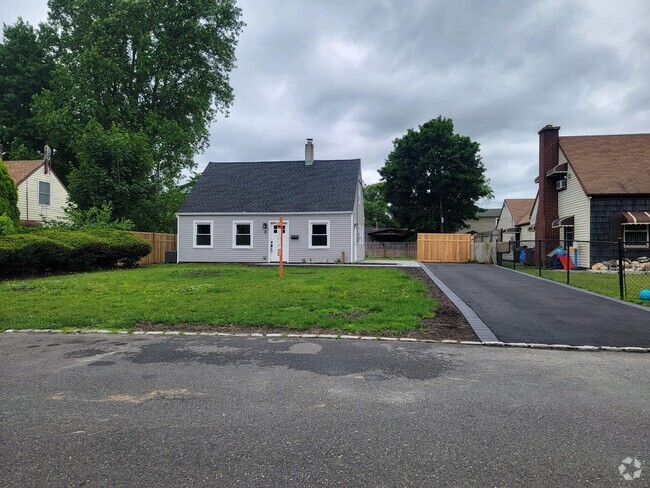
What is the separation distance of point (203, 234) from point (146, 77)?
14.4 metres

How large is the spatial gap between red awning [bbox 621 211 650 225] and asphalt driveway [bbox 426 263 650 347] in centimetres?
943

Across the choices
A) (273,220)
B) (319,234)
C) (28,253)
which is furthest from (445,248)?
(28,253)

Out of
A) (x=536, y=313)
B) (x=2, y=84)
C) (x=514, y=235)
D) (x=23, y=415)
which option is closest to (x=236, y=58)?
(x=2, y=84)

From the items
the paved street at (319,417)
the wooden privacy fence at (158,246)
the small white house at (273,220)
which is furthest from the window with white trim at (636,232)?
the wooden privacy fence at (158,246)

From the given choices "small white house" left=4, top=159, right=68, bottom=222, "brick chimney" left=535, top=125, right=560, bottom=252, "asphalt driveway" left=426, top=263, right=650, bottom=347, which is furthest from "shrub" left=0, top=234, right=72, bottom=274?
"brick chimney" left=535, top=125, right=560, bottom=252

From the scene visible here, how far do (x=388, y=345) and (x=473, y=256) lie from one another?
70.2 feet

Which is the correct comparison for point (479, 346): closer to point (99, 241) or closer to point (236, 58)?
point (99, 241)

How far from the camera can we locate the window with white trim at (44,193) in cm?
2673

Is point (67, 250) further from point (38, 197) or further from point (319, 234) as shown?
point (38, 197)

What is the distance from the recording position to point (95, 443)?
9.35ft

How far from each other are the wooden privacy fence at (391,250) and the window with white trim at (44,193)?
23672 millimetres

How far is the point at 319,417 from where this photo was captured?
10.7 feet

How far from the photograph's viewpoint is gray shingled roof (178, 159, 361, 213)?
22750 millimetres

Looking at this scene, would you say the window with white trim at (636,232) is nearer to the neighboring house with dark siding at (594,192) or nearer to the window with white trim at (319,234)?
the neighboring house with dark siding at (594,192)
